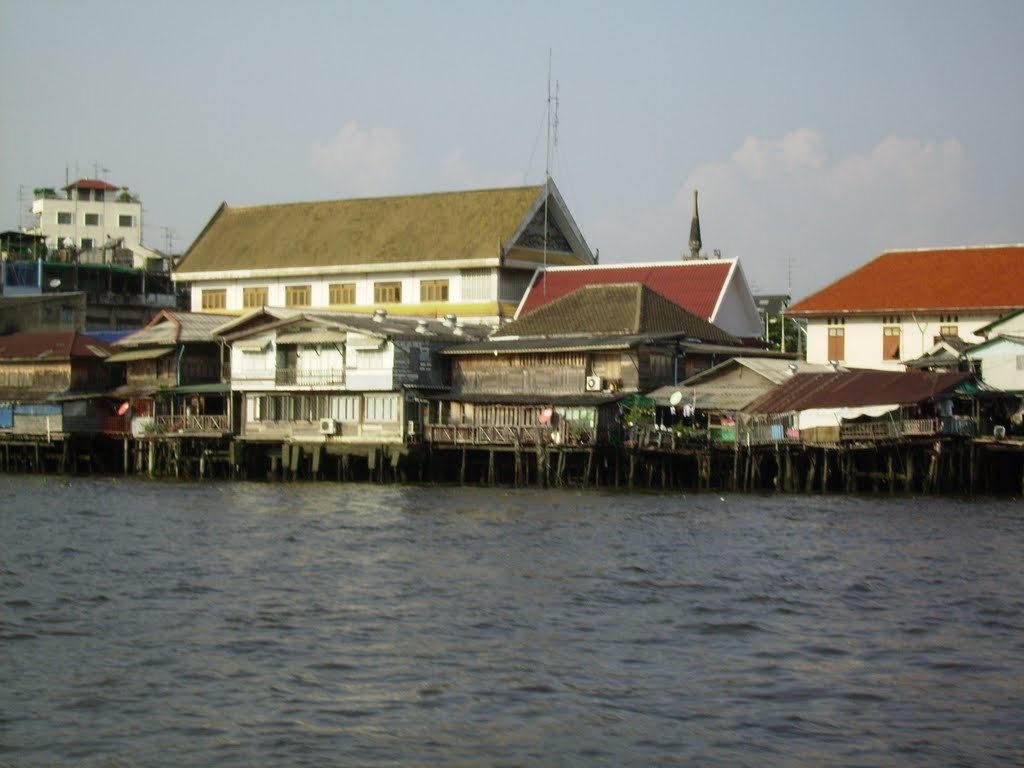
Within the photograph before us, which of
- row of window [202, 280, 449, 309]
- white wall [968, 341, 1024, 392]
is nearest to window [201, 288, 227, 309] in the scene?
row of window [202, 280, 449, 309]

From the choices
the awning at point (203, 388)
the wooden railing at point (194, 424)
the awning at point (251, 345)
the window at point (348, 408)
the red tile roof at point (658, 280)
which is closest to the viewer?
the window at point (348, 408)

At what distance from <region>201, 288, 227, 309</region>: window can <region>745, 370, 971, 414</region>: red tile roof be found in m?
29.6

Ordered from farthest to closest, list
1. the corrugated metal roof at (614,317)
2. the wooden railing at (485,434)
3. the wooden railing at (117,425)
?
1. the wooden railing at (117,425)
2. the corrugated metal roof at (614,317)
3. the wooden railing at (485,434)

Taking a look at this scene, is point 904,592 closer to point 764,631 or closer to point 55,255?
point 764,631

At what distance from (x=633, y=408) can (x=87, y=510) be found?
1533 centimetres

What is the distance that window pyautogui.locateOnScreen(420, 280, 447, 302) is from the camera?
187 feet

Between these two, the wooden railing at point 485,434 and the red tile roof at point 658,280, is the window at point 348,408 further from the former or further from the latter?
the red tile roof at point 658,280

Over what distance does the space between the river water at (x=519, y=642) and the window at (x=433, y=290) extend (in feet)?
82.5

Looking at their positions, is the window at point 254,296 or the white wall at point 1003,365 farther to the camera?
the window at point 254,296

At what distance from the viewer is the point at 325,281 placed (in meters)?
59.8

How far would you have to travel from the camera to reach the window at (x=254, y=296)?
61438mm

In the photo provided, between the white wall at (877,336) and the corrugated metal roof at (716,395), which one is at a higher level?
the white wall at (877,336)

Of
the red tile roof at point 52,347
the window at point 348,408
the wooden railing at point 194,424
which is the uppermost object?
the red tile roof at point 52,347

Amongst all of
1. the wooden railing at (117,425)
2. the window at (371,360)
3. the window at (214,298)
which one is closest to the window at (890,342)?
the window at (371,360)
